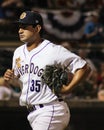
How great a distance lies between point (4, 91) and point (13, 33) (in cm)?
452

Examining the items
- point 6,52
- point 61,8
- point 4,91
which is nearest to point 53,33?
point 61,8

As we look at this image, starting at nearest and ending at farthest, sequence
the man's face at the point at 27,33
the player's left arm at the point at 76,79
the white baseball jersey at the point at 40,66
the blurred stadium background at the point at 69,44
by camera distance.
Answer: the player's left arm at the point at 76,79, the white baseball jersey at the point at 40,66, the man's face at the point at 27,33, the blurred stadium background at the point at 69,44

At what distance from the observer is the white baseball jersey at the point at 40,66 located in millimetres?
6129

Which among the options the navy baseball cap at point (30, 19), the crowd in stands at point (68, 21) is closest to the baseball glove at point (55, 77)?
the navy baseball cap at point (30, 19)

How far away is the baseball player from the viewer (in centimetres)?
610

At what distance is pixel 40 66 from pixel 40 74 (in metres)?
0.09

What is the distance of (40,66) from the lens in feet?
20.2

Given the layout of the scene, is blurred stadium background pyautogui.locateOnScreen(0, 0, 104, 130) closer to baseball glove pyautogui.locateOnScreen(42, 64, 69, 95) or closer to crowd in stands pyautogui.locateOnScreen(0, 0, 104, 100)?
crowd in stands pyautogui.locateOnScreen(0, 0, 104, 100)

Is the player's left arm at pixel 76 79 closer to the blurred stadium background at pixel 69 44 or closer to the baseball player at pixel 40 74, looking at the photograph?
the baseball player at pixel 40 74

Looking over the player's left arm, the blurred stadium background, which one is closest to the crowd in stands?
the blurred stadium background

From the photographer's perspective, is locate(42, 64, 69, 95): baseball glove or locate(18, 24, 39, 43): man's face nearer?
locate(42, 64, 69, 95): baseball glove

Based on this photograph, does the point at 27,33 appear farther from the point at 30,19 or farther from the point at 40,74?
the point at 40,74

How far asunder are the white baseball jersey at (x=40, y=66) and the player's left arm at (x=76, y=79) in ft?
0.17

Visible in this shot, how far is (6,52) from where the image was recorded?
10.9 m
